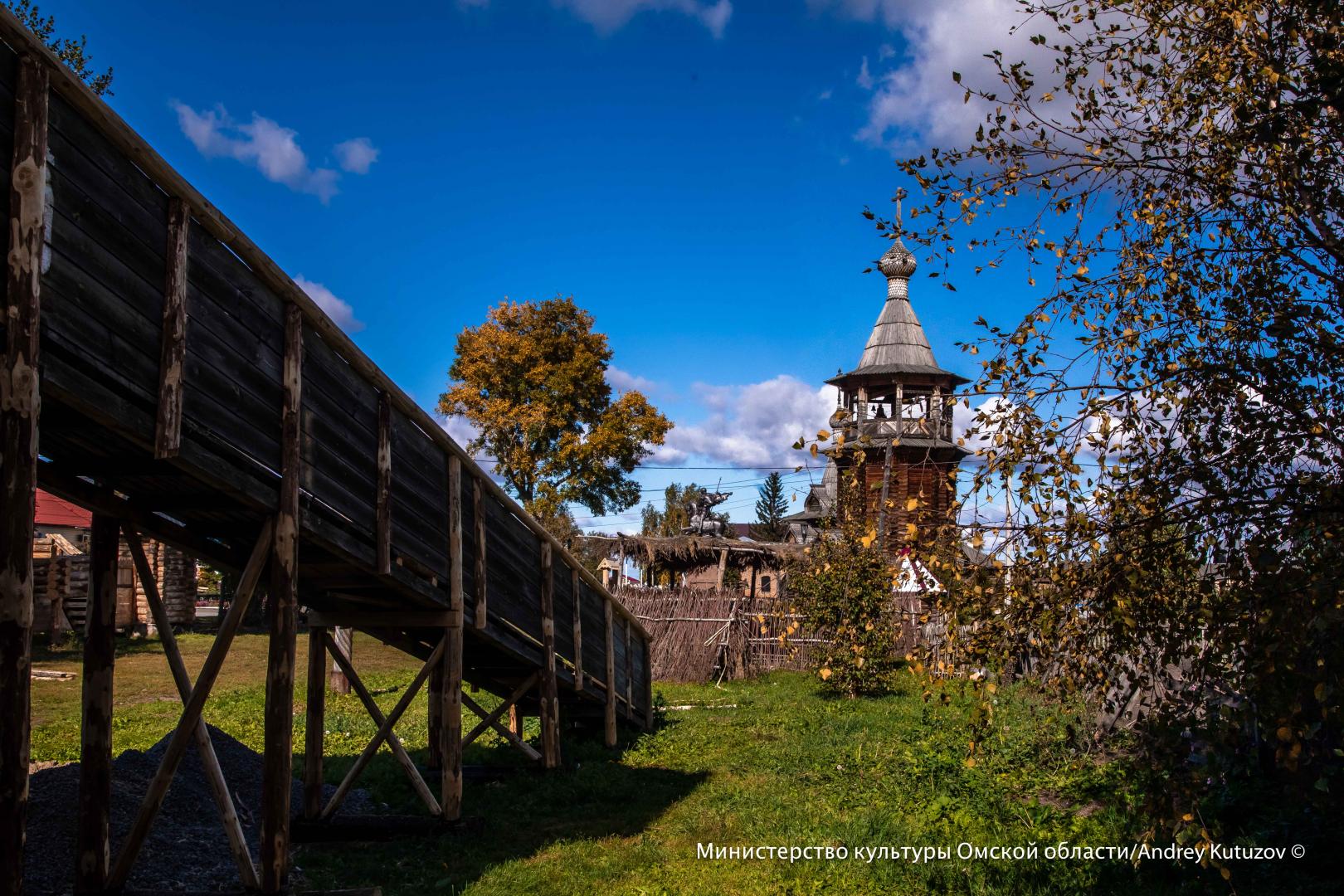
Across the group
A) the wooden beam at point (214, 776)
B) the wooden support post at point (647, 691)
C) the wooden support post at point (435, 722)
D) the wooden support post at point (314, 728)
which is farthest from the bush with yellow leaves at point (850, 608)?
the wooden beam at point (214, 776)

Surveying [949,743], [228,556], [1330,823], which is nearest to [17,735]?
[228,556]

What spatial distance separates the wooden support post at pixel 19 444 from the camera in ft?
13.7

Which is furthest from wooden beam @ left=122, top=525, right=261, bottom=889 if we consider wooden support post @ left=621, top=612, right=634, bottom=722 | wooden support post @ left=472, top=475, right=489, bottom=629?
wooden support post @ left=621, top=612, right=634, bottom=722

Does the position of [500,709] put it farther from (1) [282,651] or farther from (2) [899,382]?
(2) [899,382]

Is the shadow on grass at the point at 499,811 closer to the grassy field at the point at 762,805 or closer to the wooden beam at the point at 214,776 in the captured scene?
the grassy field at the point at 762,805

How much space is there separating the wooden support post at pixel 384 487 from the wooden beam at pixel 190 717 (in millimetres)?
1239

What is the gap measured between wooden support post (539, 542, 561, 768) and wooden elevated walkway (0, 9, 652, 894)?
2.08 feet

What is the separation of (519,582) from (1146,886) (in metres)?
6.42

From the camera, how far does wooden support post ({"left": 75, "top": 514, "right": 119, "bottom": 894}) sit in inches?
260

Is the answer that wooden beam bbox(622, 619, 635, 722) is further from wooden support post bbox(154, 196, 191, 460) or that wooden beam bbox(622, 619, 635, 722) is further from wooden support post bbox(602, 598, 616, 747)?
wooden support post bbox(154, 196, 191, 460)

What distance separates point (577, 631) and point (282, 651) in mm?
5731

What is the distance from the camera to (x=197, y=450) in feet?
18.7

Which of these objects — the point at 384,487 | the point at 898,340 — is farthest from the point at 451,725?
the point at 898,340

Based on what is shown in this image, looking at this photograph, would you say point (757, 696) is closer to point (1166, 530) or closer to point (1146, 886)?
point (1146, 886)
